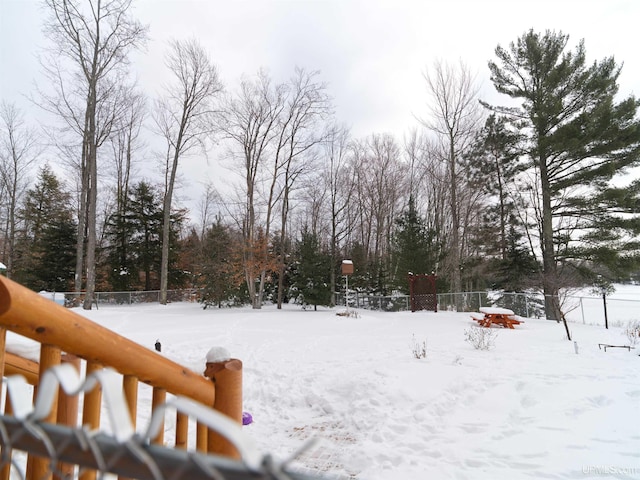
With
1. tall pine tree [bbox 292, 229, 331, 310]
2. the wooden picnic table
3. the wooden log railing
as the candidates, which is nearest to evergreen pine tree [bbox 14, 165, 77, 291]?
tall pine tree [bbox 292, 229, 331, 310]

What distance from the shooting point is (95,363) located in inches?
48.6

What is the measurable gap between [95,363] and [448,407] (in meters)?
4.08

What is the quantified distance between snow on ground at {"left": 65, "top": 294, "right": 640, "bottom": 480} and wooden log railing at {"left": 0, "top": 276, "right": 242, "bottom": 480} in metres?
0.21

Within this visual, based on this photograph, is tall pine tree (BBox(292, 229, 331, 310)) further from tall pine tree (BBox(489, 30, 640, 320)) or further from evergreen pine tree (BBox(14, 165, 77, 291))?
evergreen pine tree (BBox(14, 165, 77, 291))

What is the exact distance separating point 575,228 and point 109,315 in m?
20.5

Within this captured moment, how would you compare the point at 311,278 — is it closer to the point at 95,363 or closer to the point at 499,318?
the point at 499,318

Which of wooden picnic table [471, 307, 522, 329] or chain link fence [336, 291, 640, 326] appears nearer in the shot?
wooden picnic table [471, 307, 522, 329]

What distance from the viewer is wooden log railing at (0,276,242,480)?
3.57 feet

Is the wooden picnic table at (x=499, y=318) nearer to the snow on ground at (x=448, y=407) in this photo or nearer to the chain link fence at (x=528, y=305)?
the snow on ground at (x=448, y=407)

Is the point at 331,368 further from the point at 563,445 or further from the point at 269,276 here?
the point at 269,276

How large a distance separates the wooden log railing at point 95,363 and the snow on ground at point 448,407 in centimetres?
21

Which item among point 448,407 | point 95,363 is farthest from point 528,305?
point 95,363

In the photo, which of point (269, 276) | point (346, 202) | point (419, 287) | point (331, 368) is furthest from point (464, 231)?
point (331, 368)

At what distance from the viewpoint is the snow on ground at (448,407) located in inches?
114
